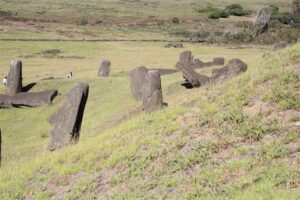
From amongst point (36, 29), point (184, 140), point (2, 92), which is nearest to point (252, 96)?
point (184, 140)

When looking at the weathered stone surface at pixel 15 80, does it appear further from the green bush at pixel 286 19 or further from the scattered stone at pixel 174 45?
the green bush at pixel 286 19

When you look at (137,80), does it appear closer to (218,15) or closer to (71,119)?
(71,119)

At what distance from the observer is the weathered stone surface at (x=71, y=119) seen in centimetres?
1512

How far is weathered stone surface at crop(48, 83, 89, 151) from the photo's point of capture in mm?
15117

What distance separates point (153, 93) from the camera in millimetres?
15320

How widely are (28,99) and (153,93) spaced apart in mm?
10491

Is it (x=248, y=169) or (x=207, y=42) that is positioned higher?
(x=248, y=169)

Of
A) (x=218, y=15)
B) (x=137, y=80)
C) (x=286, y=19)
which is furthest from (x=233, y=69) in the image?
(x=218, y=15)

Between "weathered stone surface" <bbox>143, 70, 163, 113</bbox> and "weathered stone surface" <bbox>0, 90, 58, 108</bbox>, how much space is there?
30.9 ft

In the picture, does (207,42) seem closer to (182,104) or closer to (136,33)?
(136,33)

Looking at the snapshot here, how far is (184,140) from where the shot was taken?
439 inches

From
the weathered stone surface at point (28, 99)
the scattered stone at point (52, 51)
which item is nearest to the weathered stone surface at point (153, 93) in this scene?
the weathered stone surface at point (28, 99)

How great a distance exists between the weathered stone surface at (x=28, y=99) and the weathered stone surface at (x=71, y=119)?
857cm

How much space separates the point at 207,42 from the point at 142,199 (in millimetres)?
53059
